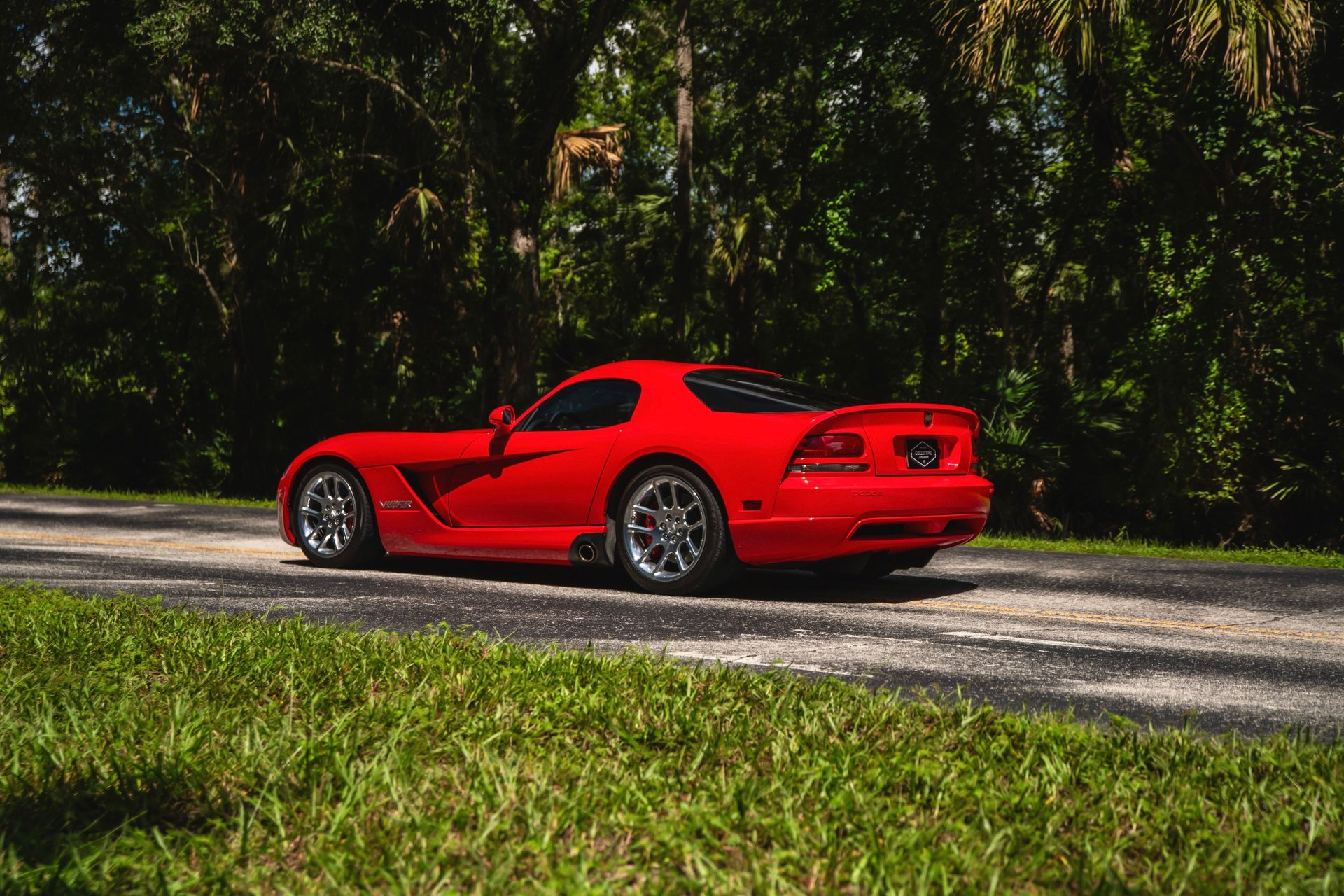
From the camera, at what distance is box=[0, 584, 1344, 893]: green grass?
8.68 feet

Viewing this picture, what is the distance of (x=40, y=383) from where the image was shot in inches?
953

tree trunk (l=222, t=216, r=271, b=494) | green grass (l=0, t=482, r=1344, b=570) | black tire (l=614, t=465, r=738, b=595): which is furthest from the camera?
tree trunk (l=222, t=216, r=271, b=494)

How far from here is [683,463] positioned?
726 centimetres

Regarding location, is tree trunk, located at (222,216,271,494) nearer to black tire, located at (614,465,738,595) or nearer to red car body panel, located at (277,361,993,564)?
red car body panel, located at (277,361,993,564)

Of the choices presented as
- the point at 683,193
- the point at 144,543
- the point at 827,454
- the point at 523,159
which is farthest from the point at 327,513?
the point at 683,193

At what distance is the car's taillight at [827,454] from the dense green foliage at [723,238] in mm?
7323

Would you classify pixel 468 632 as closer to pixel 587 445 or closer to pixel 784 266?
pixel 587 445

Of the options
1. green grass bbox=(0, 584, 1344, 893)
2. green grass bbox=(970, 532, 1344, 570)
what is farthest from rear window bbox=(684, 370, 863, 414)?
green grass bbox=(970, 532, 1344, 570)

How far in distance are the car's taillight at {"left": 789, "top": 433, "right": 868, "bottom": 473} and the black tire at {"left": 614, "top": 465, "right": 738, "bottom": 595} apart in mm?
553

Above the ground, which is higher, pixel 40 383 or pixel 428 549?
pixel 40 383

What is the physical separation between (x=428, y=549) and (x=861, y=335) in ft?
49.9

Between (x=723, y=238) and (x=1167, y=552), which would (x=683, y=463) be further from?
(x=723, y=238)

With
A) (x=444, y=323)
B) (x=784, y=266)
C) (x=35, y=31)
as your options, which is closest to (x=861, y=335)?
(x=784, y=266)

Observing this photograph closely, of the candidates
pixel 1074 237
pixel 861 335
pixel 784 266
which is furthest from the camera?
pixel 784 266
